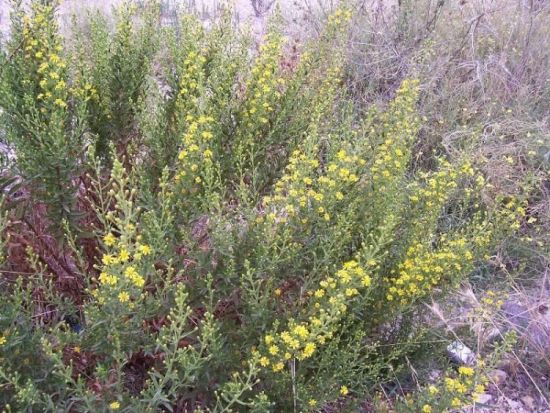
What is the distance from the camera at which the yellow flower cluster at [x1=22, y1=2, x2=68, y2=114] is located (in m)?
2.51

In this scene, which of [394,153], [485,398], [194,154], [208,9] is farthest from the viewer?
[208,9]

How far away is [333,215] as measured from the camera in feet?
8.34

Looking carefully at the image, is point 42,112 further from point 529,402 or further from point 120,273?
point 529,402

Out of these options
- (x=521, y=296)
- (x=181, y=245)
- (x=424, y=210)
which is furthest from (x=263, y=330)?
(x=521, y=296)

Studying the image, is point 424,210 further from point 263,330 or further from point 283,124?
point 263,330

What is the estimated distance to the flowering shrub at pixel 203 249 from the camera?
6.87 ft

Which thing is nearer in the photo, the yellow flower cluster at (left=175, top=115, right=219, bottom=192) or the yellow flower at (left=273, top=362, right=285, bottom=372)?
the yellow flower at (left=273, top=362, right=285, bottom=372)

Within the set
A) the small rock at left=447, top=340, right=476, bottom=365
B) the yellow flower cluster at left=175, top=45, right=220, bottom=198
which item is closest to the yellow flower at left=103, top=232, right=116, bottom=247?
the yellow flower cluster at left=175, top=45, right=220, bottom=198

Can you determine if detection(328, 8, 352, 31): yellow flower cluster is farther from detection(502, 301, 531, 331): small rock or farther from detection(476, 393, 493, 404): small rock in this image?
detection(476, 393, 493, 404): small rock

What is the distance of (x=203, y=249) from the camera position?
8.55ft

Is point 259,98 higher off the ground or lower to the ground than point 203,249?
higher

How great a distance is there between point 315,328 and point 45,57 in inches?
74.9

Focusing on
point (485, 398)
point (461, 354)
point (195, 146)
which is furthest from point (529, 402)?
point (195, 146)

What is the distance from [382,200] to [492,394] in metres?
1.61
